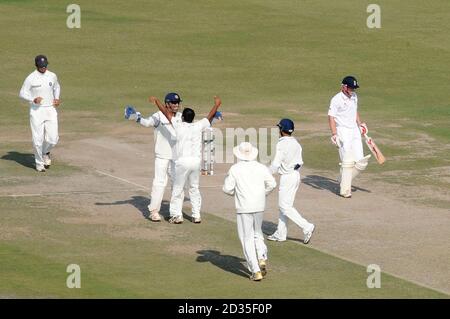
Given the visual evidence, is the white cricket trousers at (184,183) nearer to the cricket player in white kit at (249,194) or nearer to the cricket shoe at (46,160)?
the cricket player in white kit at (249,194)

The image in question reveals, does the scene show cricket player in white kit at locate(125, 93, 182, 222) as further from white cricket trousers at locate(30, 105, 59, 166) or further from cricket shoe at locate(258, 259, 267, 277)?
white cricket trousers at locate(30, 105, 59, 166)

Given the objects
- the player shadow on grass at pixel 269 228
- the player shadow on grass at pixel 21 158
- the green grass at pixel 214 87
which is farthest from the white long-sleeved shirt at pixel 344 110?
the player shadow on grass at pixel 21 158

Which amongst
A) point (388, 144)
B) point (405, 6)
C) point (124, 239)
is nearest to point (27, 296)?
point (124, 239)

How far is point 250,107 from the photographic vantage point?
32.5 metres

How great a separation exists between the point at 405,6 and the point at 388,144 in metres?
18.2

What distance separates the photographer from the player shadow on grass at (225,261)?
1897cm

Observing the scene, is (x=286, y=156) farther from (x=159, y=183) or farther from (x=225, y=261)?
(x=159, y=183)

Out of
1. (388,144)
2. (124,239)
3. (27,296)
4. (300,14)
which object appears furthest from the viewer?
(300,14)

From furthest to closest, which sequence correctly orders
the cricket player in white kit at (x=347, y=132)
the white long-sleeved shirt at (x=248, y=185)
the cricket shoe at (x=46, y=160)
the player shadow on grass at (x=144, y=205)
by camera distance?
the cricket shoe at (x=46, y=160), the cricket player in white kit at (x=347, y=132), the player shadow on grass at (x=144, y=205), the white long-sleeved shirt at (x=248, y=185)

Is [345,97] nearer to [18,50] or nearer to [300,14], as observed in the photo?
[18,50]

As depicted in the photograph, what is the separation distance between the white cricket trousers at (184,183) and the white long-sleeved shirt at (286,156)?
1.53 metres

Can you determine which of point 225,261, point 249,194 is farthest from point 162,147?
point 249,194

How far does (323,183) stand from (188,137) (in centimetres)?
501

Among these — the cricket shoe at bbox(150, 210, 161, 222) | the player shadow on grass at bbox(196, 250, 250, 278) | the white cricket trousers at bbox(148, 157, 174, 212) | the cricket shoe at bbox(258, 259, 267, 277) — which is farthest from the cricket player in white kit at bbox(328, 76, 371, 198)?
the cricket shoe at bbox(258, 259, 267, 277)
